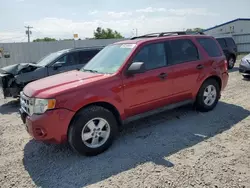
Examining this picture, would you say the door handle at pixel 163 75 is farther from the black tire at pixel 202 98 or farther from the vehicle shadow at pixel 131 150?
the black tire at pixel 202 98

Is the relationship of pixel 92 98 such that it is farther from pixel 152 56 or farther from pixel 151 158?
pixel 152 56

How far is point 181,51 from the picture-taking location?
15.6ft

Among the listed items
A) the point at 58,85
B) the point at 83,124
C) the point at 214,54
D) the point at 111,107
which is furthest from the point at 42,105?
the point at 214,54

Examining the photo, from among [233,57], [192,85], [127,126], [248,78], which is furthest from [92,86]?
[233,57]

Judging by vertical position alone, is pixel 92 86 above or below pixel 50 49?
below

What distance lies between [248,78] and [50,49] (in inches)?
554

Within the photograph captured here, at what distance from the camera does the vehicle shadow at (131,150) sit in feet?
10.3

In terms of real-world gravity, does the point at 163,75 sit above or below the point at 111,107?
above

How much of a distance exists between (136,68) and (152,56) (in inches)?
28.2

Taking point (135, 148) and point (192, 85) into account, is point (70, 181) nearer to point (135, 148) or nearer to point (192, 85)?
point (135, 148)

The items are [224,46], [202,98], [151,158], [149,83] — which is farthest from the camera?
[224,46]

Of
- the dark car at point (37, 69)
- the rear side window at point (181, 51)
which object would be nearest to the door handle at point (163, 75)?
the rear side window at point (181, 51)

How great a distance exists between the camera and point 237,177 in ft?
9.38

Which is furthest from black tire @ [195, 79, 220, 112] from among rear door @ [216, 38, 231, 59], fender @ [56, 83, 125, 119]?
rear door @ [216, 38, 231, 59]
